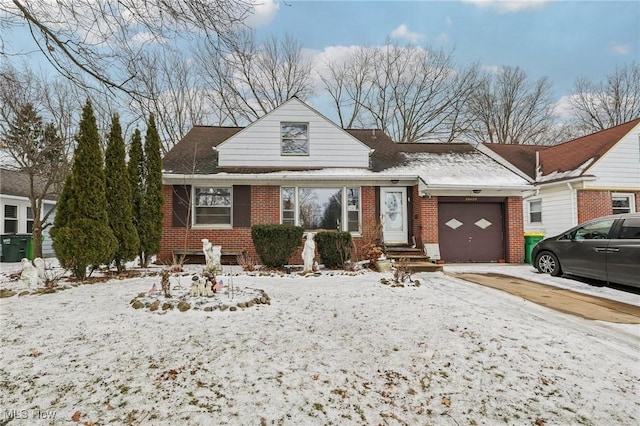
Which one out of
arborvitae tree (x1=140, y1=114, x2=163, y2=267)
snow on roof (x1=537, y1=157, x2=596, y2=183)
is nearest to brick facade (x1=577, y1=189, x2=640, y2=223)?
snow on roof (x1=537, y1=157, x2=596, y2=183)

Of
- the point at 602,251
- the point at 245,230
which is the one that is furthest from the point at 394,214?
the point at 602,251

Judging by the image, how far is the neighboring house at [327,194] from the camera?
33.6 ft

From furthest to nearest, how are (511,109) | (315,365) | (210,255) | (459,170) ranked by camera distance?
(511,109)
(459,170)
(210,255)
(315,365)

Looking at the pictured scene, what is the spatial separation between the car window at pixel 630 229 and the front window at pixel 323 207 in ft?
21.4

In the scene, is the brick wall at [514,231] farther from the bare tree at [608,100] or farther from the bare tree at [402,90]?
the bare tree at [608,100]

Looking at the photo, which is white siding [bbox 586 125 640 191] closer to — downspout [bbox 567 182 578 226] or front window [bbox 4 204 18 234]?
downspout [bbox 567 182 578 226]

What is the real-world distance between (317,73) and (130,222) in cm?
1897

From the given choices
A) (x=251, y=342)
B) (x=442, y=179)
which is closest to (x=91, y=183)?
(x=251, y=342)

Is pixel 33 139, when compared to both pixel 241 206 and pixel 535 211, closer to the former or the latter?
pixel 241 206

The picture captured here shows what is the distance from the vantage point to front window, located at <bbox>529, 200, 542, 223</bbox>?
43.7 feet

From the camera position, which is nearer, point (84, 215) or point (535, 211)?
point (84, 215)

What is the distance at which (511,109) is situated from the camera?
24.9 metres

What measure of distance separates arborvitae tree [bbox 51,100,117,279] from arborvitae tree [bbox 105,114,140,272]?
43 cm

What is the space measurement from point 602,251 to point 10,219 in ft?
66.3
